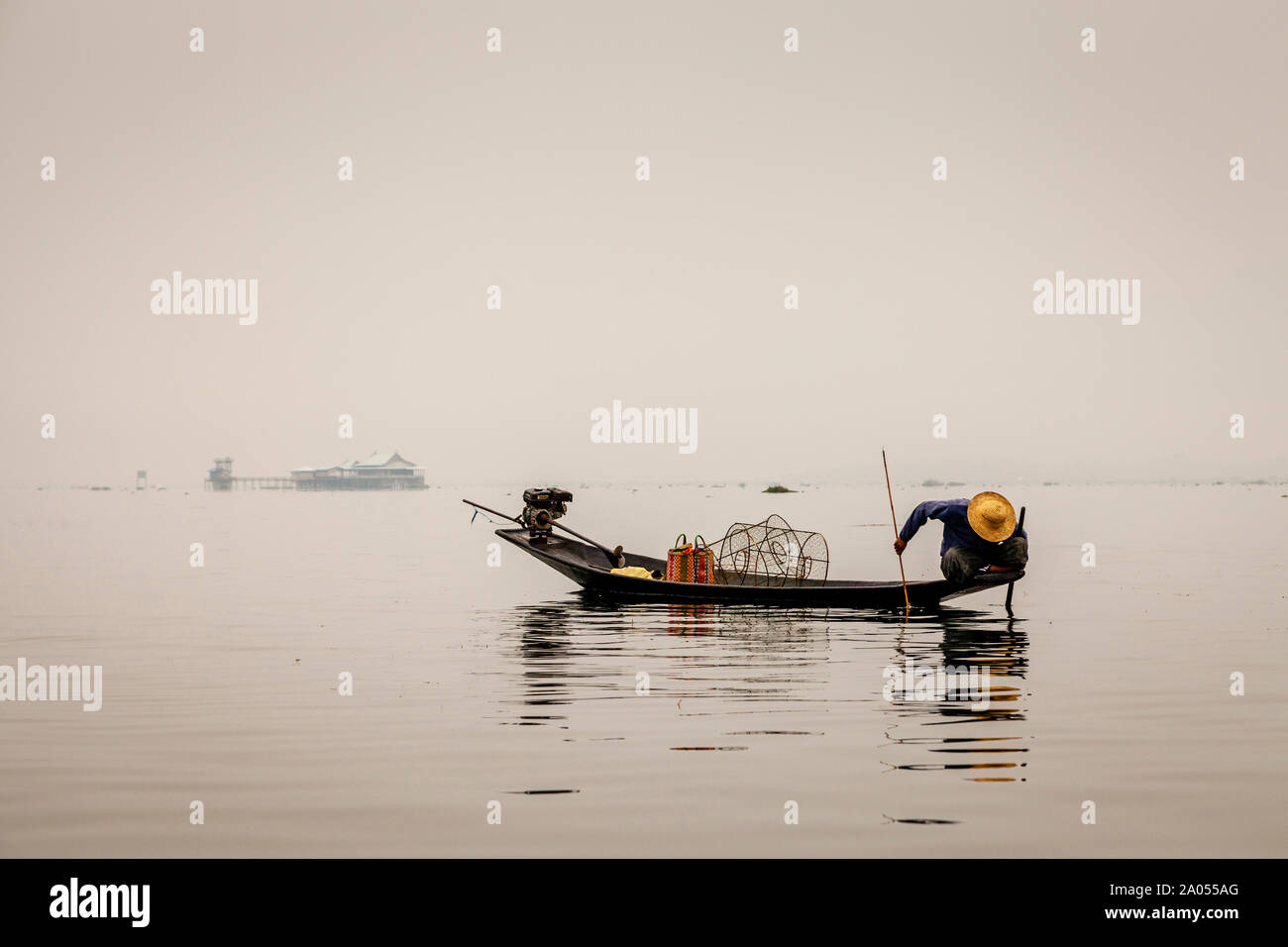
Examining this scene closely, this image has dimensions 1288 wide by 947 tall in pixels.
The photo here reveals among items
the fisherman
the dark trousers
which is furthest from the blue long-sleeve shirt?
the dark trousers

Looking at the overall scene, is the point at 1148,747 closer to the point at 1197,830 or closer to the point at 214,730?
the point at 1197,830

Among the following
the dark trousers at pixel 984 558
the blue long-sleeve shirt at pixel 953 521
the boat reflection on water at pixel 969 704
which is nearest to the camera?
the boat reflection on water at pixel 969 704

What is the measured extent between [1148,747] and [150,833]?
1064cm

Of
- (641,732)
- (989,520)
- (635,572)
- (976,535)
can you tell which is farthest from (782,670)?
(635,572)

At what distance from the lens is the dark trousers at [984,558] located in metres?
24.9

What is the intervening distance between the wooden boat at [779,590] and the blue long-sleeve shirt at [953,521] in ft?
2.45

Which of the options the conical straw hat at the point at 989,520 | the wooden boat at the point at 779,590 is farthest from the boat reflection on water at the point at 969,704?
the conical straw hat at the point at 989,520

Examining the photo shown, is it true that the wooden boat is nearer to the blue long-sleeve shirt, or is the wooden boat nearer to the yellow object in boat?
the yellow object in boat

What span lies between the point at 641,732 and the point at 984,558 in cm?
1312

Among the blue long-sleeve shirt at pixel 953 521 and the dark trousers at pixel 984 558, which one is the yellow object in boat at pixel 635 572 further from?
the dark trousers at pixel 984 558

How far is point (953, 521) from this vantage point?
2527cm

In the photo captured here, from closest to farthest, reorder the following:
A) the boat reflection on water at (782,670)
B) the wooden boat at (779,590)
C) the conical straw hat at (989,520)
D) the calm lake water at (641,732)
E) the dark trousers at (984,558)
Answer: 1. the calm lake water at (641,732)
2. the boat reflection on water at (782,670)
3. the conical straw hat at (989,520)
4. the dark trousers at (984,558)
5. the wooden boat at (779,590)

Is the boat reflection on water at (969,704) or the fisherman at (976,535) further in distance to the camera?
the fisherman at (976,535)

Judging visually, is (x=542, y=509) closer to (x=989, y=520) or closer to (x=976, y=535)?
(x=976, y=535)
